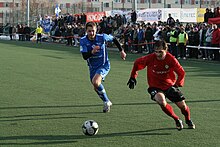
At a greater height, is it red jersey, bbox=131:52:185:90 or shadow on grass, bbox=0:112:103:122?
red jersey, bbox=131:52:185:90

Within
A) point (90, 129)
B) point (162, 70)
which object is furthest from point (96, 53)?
point (90, 129)

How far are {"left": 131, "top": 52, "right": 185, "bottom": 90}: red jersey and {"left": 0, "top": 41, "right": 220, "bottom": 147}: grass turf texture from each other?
82 centimetres

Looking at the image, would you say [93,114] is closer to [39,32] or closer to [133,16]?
[133,16]

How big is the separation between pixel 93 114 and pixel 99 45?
1.47 metres

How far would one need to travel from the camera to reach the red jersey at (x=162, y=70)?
814cm

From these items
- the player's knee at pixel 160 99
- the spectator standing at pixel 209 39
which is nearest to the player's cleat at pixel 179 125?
the player's knee at pixel 160 99

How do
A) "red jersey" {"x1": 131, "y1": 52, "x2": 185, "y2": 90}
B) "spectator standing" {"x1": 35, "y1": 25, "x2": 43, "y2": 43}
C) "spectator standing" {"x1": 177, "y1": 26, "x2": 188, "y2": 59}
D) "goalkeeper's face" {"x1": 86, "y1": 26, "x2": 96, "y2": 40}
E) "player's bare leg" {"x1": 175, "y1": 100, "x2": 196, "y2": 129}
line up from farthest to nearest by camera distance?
"spectator standing" {"x1": 35, "y1": 25, "x2": 43, "y2": 43} → "spectator standing" {"x1": 177, "y1": 26, "x2": 188, "y2": 59} → "goalkeeper's face" {"x1": 86, "y1": 26, "x2": 96, "y2": 40} → "player's bare leg" {"x1": 175, "y1": 100, "x2": 196, "y2": 129} → "red jersey" {"x1": 131, "y1": 52, "x2": 185, "y2": 90}

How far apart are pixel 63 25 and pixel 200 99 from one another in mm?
32188

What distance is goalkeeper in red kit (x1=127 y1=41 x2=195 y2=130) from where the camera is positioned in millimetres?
8086

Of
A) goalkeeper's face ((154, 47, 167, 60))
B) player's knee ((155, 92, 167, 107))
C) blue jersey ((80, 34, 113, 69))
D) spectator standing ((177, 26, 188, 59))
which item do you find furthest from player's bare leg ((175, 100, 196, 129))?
spectator standing ((177, 26, 188, 59))

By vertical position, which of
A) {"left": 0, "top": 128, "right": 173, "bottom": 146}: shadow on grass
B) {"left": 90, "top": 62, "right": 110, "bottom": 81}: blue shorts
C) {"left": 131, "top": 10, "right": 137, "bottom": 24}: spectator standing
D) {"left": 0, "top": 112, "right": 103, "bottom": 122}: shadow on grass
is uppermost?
{"left": 131, "top": 10, "right": 137, "bottom": 24}: spectator standing

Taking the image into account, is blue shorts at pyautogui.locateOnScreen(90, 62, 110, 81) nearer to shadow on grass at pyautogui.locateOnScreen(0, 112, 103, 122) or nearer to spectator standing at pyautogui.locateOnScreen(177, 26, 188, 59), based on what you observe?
shadow on grass at pyautogui.locateOnScreen(0, 112, 103, 122)

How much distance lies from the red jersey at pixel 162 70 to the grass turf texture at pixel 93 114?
2.70ft

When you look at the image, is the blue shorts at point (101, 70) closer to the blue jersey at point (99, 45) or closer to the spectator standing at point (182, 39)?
the blue jersey at point (99, 45)
